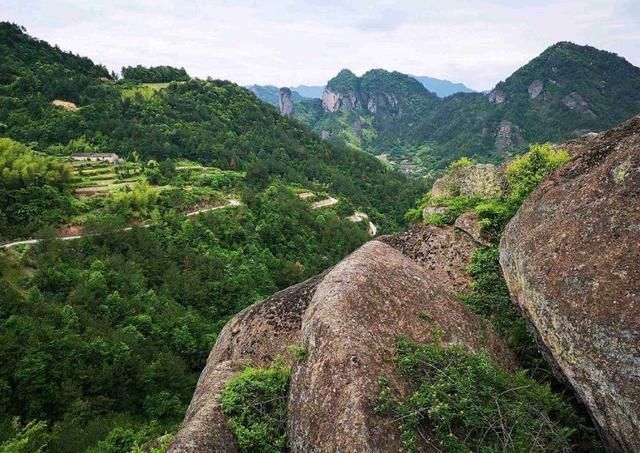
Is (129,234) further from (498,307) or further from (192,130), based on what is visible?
(192,130)

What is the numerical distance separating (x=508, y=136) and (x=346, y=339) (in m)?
176

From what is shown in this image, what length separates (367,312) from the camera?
7.70 metres

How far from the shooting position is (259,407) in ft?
25.1

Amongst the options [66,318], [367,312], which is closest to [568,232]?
[367,312]

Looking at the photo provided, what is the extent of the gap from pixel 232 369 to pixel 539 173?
9.10 metres

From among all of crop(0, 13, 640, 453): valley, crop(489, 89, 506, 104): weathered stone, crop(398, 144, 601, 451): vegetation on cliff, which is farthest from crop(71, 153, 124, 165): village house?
crop(489, 89, 506, 104): weathered stone

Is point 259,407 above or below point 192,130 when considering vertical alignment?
below

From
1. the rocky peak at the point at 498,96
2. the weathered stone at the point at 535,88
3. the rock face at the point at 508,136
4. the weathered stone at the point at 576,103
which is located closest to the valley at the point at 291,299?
the rock face at the point at 508,136

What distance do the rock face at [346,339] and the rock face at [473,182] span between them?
9.11ft

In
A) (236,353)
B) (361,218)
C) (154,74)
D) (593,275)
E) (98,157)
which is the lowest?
(361,218)

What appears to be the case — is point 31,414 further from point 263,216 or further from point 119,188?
point 263,216

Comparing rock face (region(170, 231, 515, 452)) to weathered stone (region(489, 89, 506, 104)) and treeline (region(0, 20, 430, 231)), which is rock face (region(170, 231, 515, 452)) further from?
weathered stone (region(489, 89, 506, 104))

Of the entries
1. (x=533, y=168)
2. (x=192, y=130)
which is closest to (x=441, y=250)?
(x=533, y=168)

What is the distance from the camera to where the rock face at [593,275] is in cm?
512
